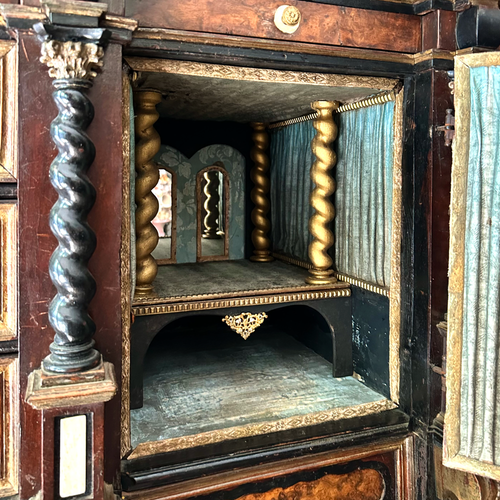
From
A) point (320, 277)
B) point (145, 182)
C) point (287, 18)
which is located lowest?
point (320, 277)

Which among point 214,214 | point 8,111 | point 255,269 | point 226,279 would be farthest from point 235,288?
point 8,111

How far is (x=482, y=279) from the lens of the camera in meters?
2.22

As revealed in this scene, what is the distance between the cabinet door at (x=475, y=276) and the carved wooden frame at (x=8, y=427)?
6.09 feet

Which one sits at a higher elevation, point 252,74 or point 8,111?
point 252,74

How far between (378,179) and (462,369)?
3.74 feet

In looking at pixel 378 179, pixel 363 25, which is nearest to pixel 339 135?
pixel 378 179

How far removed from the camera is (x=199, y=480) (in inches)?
91.9

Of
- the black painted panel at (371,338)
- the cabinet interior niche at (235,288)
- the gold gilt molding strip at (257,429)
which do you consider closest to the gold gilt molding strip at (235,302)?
the cabinet interior niche at (235,288)

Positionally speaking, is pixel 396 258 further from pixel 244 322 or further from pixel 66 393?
pixel 66 393

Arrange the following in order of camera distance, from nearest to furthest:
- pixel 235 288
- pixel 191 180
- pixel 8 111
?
1. pixel 8 111
2. pixel 235 288
3. pixel 191 180

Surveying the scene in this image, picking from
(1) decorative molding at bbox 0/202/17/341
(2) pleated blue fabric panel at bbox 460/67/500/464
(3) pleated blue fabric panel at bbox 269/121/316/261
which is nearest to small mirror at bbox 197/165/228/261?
(3) pleated blue fabric panel at bbox 269/121/316/261

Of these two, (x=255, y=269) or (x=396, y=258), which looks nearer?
(x=396, y=258)

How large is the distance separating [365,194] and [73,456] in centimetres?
206

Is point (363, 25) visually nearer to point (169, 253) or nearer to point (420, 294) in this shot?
point (420, 294)
